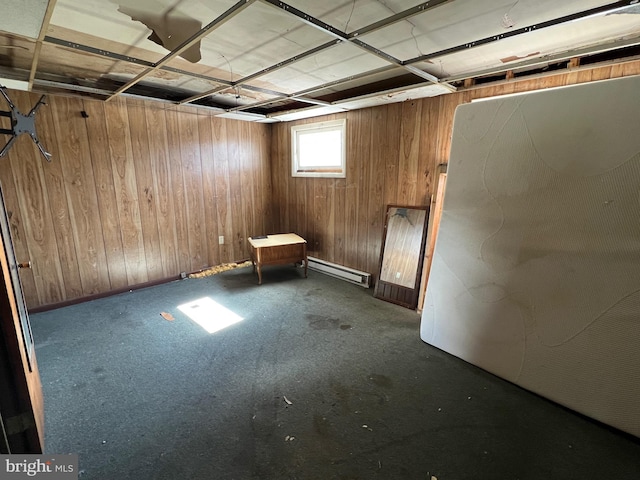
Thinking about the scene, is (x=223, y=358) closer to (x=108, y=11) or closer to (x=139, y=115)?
(x=108, y=11)

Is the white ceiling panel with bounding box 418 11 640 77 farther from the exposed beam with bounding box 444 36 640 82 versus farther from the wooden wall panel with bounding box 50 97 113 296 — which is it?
the wooden wall panel with bounding box 50 97 113 296

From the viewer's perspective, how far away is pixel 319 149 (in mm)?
3990

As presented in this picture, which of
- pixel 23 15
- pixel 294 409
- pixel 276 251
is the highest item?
pixel 23 15

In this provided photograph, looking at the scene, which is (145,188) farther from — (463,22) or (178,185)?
(463,22)

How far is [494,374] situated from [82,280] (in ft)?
13.0

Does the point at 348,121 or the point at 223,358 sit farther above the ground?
the point at 348,121

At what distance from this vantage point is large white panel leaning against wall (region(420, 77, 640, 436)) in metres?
1.57

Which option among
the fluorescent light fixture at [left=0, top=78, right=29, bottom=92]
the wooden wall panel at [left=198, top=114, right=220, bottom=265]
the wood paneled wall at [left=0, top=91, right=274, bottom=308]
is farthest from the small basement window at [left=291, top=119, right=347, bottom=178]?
the fluorescent light fixture at [left=0, top=78, right=29, bottom=92]

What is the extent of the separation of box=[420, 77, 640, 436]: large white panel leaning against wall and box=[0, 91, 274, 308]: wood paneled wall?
3018mm

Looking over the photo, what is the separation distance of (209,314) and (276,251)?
45.2 inches

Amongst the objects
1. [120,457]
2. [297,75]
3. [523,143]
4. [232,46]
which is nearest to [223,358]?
[120,457]

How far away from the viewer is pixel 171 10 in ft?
4.81

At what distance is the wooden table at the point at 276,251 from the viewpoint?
365cm

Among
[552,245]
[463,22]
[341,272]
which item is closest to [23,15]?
[463,22]
